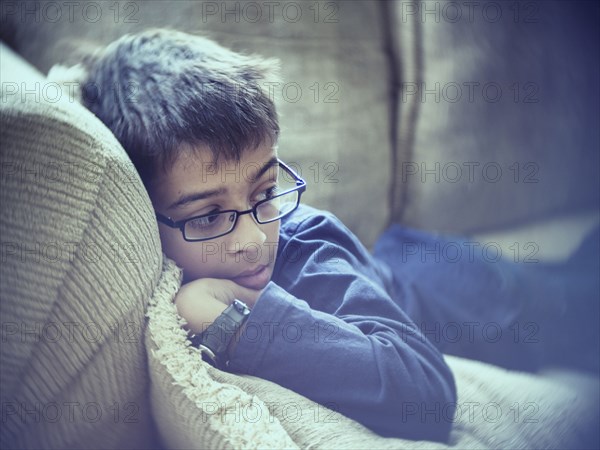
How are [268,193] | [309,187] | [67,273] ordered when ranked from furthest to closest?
[309,187]
[268,193]
[67,273]

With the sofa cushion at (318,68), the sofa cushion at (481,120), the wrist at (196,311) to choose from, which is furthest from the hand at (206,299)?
the sofa cushion at (481,120)

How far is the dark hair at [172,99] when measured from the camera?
0.47m

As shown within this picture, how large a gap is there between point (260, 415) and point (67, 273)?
0.55 ft

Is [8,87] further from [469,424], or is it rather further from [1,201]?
[469,424]

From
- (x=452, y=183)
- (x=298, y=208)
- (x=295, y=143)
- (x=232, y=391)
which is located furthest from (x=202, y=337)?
(x=452, y=183)

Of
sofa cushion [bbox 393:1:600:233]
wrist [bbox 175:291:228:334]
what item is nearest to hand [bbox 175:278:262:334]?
wrist [bbox 175:291:228:334]

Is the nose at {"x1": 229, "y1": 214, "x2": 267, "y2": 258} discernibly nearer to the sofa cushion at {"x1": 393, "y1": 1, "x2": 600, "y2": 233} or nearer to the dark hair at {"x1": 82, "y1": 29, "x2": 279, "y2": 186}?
the dark hair at {"x1": 82, "y1": 29, "x2": 279, "y2": 186}

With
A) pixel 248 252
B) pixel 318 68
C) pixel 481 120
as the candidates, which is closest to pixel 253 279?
pixel 248 252

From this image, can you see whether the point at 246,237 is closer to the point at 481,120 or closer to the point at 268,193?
the point at 268,193

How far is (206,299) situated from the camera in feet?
1.50

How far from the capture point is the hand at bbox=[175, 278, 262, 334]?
1.47 ft

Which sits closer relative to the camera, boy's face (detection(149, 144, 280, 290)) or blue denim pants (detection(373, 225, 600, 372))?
boy's face (detection(149, 144, 280, 290))

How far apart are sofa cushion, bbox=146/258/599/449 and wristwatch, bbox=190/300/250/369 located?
2cm

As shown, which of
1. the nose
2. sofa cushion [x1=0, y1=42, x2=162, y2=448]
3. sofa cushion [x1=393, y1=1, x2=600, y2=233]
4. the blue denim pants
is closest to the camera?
sofa cushion [x1=0, y1=42, x2=162, y2=448]
